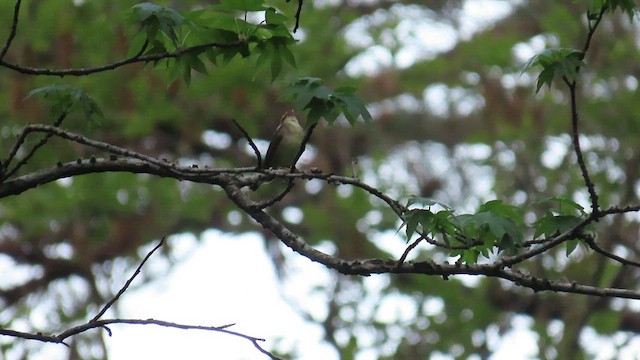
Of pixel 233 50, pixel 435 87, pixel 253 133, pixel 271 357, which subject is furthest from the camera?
pixel 435 87

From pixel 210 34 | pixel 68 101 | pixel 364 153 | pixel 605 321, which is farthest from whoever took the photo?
pixel 364 153

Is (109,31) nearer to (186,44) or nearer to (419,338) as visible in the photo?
(419,338)

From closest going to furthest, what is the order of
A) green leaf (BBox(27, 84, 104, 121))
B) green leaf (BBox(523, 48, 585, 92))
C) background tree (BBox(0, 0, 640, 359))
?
green leaf (BBox(523, 48, 585, 92)) → green leaf (BBox(27, 84, 104, 121)) → background tree (BBox(0, 0, 640, 359))

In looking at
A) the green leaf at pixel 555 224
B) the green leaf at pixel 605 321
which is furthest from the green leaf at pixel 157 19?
the green leaf at pixel 605 321

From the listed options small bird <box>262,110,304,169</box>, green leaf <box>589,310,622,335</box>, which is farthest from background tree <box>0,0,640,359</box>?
small bird <box>262,110,304,169</box>

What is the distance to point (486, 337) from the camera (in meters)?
8.02

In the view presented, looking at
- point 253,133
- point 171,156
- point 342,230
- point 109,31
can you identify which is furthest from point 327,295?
Answer: point 109,31

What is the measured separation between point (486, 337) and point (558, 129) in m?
2.09

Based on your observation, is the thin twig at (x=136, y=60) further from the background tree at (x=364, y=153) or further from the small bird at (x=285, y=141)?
the background tree at (x=364, y=153)

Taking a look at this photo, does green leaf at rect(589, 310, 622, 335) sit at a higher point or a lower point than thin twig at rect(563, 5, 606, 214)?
higher

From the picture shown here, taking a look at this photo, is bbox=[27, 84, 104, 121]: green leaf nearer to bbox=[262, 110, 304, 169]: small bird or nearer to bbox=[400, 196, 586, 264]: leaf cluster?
bbox=[400, 196, 586, 264]: leaf cluster

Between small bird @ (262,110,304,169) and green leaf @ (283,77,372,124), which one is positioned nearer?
green leaf @ (283,77,372,124)

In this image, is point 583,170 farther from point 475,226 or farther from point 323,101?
point 323,101

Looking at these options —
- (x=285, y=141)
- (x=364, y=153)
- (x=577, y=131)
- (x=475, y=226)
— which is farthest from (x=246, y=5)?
(x=364, y=153)
